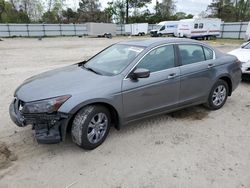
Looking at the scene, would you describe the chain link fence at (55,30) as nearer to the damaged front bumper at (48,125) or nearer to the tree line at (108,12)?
the tree line at (108,12)

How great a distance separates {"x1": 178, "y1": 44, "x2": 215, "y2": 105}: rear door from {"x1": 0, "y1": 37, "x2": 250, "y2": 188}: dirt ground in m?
0.51

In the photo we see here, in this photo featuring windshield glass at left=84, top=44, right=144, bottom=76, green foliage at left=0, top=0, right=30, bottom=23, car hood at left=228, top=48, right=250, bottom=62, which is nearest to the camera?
windshield glass at left=84, top=44, right=144, bottom=76

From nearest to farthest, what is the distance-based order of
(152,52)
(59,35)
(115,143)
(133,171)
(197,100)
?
1. (133,171)
2. (115,143)
3. (152,52)
4. (197,100)
5. (59,35)

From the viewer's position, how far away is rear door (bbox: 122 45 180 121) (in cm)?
369

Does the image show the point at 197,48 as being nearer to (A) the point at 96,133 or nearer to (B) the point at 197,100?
(B) the point at 197,100

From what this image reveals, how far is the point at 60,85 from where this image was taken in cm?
342

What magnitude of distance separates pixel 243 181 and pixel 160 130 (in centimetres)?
→ 158

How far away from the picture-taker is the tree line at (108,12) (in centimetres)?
4922

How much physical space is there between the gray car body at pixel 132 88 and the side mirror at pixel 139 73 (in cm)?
7

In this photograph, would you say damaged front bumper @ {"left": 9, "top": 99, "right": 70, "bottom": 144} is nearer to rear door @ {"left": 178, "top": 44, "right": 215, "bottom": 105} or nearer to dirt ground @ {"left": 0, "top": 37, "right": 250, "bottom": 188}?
dirt ground @ {"left": 0, "top": 37, "right": 250, "bottom": 188}

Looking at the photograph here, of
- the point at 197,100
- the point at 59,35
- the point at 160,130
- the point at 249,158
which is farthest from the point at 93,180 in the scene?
the point at 59,35

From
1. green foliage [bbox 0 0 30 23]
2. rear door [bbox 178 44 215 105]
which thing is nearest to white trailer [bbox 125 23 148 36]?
green foliage [bbox 0 0 30 23]

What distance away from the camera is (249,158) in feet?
10.9

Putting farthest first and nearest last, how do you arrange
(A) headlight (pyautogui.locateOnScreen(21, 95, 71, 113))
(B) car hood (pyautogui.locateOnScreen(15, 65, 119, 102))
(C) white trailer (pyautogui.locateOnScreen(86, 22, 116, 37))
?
(C) white trailer (pyautogui.locateOnScreen(86, 22, 116, 37)), (B) car hood (pyautogui.locateOnScreen(15, 65, 119, 102)), (A) headlight (pyautogui.locateOnScreen(21, 95, 71, 113))
